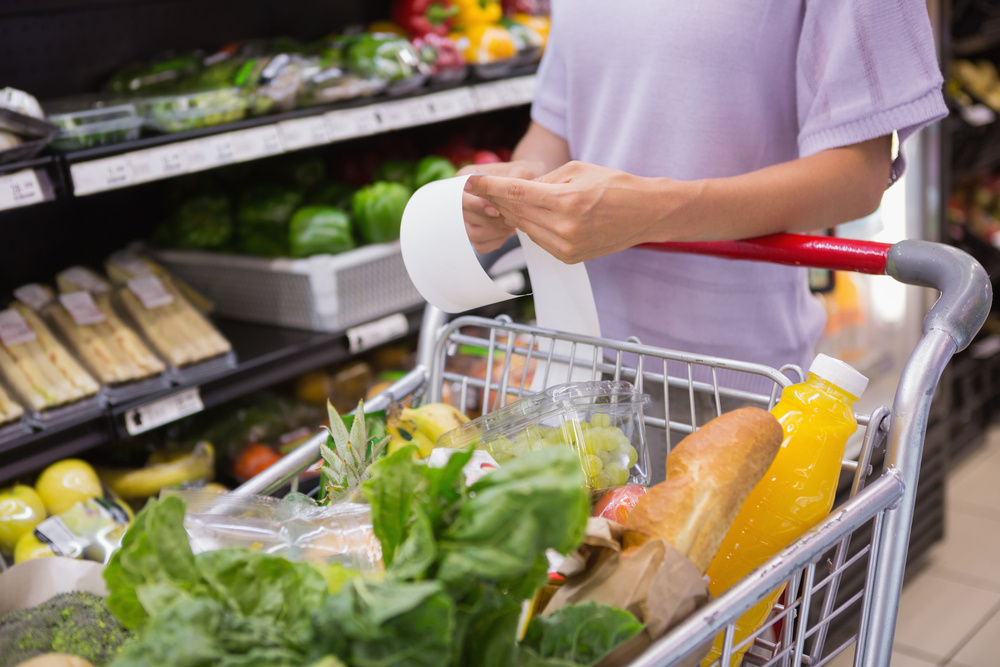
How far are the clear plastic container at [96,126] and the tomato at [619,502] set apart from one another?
1341mm

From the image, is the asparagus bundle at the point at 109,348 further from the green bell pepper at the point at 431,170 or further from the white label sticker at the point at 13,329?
the green bell pepper at the point at 431,170

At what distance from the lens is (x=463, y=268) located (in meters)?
0.99

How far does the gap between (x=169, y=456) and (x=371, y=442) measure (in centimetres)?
129

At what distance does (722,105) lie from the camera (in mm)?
1235

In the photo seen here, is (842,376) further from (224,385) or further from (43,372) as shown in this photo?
(43,372)

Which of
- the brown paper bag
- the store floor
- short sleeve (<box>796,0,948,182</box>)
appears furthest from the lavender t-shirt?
the store floor

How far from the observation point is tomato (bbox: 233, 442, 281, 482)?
215cm

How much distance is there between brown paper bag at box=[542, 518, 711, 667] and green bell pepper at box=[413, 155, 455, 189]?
186 cm

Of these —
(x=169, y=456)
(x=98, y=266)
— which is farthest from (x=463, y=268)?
(x=98, y=266)

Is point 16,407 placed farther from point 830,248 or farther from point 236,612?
point 830,248

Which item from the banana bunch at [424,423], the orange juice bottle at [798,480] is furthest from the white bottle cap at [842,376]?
the banana bunch at [424,423]

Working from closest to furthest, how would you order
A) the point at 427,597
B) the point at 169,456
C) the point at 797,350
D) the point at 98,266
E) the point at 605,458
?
the point at 427,597
the point at 605,458
the point at 797,350
the point at 169,456
the point at 98,266

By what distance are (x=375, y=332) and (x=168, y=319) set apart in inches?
19.4

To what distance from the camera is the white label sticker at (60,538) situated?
62.2 inches
